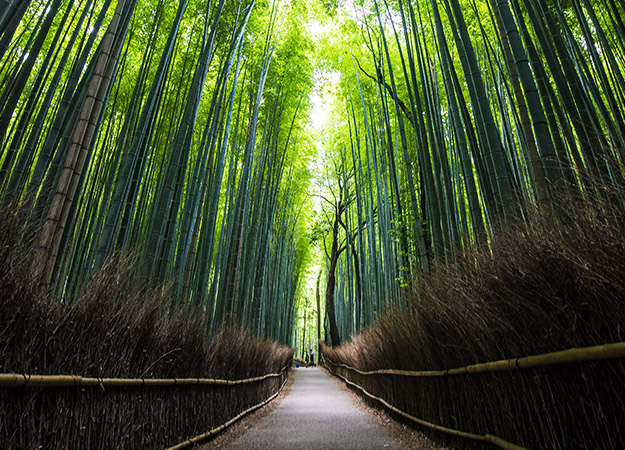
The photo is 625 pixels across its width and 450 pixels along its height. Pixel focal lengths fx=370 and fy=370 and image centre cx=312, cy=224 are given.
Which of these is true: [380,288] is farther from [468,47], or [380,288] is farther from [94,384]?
[94,384]

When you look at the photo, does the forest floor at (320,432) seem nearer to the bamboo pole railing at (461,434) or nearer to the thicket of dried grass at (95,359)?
the bamboo pole railing at (461,434)

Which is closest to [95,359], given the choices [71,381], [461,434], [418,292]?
[71,381]

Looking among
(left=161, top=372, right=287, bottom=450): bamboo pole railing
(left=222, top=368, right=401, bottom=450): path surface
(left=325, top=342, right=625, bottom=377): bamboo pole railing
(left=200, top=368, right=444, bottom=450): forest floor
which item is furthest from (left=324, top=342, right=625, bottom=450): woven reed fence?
(left=161, top=372, right=287, bottom=450): bamboo pole railing

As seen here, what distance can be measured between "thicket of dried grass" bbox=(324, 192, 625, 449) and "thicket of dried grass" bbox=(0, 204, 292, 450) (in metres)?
1.52

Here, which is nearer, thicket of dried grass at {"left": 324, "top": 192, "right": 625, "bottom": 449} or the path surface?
thicket of dried grass at {"left": 324, "top": 192, "right": 625, "bottom": 449}

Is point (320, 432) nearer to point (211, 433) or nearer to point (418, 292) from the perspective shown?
point (211, 433)

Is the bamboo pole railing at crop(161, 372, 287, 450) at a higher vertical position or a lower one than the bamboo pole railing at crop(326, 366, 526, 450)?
lower

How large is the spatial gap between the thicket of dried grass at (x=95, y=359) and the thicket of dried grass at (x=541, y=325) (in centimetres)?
152

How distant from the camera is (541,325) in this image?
1223 millimetres

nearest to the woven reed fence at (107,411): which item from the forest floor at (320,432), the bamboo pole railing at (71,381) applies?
the bamboo pole railing at (71,381)

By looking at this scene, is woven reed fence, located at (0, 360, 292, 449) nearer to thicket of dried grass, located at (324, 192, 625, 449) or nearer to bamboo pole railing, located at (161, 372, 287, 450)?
bamboo pole railing, located at (161, 372, 287, 450)

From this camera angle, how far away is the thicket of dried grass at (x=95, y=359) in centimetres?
106

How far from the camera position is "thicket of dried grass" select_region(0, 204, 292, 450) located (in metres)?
1.06

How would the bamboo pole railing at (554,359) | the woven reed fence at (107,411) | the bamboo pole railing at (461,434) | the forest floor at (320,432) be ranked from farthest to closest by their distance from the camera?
the forest floor at (320,432) → the bamboo pole railing at (461,434) → the woven reed fence at (107,411) → the bamboo pole railing at (554,359)
